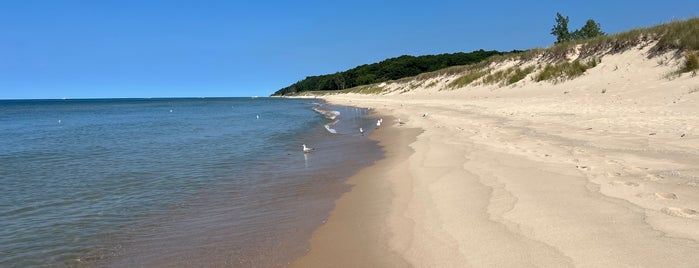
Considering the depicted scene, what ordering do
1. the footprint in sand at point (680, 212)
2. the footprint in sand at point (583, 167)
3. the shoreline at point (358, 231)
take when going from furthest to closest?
the footprint in sand at point (583, 167) → the shoreline at point (358, 231) → the footprint in sand at point (680, 212)

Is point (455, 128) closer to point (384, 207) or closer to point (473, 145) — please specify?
point (473, 145)

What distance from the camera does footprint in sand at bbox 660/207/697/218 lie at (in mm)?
3537

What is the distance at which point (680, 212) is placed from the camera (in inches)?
142

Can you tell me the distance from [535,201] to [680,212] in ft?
3.99

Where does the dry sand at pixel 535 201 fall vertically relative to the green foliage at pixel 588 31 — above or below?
below

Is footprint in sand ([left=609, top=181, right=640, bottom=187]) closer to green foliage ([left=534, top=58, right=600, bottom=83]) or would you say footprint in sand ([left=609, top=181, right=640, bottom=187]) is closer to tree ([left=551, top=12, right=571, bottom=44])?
green foliage ([left=534, top=58, right=600, bottom=83])

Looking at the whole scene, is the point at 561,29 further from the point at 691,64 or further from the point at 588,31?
the point at 691,64

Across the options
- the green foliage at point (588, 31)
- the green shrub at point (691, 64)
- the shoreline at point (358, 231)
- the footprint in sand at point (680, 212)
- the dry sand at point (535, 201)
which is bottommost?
the shoreline at point (358, 231)

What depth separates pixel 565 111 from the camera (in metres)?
13.0

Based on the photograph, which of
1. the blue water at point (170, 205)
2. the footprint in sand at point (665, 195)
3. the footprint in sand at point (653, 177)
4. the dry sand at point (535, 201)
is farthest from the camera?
the footprint in sand at point (653, 177)

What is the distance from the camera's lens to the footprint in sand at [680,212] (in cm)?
354

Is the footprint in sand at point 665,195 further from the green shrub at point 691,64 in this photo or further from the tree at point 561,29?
the tree at point 561,29

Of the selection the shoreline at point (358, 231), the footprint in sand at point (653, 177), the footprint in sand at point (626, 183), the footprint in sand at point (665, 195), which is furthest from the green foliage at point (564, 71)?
the footprint in sand at point (665, 195)

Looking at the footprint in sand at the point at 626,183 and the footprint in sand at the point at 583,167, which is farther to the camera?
the footprint in sand at the point at 583,167
